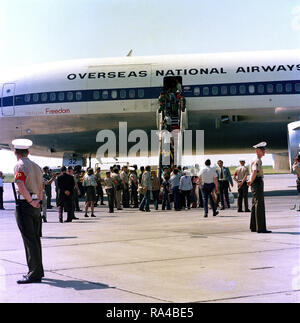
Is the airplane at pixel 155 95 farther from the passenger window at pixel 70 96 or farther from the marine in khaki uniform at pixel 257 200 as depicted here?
the marine in khaki uniform at pixel 257 200

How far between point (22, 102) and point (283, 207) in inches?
475

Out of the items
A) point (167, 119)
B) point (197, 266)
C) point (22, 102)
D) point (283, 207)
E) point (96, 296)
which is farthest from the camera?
point (22, 102)

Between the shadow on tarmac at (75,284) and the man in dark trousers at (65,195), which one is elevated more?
the man in dark trousers at (65,195)

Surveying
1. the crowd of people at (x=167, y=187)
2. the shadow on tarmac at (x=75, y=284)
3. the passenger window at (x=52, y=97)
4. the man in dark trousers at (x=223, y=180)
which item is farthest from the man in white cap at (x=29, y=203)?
the passenger window at (x=52, y=97)

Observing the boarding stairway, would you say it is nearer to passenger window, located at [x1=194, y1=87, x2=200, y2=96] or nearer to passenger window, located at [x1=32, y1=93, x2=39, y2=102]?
passenger window, located at [x1=194, y1=87, x2=200, y2=96]

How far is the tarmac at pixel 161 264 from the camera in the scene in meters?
6.31

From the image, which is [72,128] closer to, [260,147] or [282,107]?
[282,107]

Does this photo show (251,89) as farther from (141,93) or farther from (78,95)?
(78,95)

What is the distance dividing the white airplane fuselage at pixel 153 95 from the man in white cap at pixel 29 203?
1712 centimetres

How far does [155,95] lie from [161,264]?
16.9 metres

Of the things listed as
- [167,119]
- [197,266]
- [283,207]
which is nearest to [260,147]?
[197,266]

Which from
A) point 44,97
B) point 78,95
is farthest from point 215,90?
point 44,97
